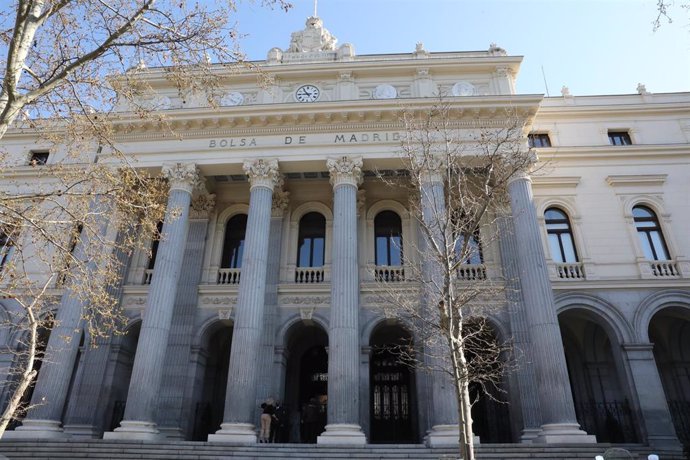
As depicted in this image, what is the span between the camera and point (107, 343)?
1756 centimetres

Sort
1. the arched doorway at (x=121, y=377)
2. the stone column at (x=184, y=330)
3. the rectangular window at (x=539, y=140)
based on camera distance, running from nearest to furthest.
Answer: the stone column at (x=184, y=330) < the arched doorway at (x=121, y=377) < the rectangular window at (x=539, y=140)

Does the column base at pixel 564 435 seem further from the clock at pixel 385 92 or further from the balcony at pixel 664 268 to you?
the clock at pixel 385 92

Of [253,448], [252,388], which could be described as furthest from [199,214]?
[253,448]

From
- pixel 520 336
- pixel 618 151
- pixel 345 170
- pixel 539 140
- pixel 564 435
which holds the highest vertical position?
pixel 539 140

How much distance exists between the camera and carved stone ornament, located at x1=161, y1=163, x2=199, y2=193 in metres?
18.3

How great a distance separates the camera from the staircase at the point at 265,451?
12648 millimetres

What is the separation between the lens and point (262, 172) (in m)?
18.1

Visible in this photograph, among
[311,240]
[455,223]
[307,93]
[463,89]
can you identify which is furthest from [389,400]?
[307,93]

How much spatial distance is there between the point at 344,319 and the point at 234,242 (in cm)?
748

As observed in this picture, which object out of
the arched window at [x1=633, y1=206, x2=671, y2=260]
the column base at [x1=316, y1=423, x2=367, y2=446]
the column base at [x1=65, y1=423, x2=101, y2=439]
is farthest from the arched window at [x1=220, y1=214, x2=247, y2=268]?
the arched window at [x1=633, y1=206, x2=671, y2=260]

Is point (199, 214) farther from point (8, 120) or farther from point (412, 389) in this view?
point (8, 120)

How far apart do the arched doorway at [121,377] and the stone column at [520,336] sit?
44.1 feet

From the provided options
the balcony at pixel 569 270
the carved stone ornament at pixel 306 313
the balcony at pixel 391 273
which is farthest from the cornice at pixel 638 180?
the carved stone ornament at pixel 306 313

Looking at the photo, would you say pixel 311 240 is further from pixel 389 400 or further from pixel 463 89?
pixel 463 89
